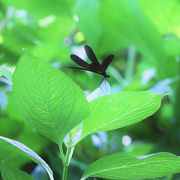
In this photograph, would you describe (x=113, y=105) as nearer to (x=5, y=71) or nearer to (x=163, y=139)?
(x=5, y=71)

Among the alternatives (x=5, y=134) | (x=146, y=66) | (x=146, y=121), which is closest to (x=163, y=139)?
(x=146, y=121)

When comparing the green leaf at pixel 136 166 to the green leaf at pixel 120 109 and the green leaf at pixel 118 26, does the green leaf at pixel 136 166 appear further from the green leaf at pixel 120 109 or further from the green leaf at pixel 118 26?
the green leaf at pixel 118 26

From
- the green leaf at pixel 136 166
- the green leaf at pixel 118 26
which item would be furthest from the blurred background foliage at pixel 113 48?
the green leaf at pixel 136 166

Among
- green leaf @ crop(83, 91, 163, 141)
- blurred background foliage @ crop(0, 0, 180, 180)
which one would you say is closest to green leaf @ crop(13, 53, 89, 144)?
green leaf @ crop(83, 91, 163, 141)

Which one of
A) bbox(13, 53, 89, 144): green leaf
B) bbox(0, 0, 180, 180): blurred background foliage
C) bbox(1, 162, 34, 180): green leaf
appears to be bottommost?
bbox(1, 162, 34, 180): green leaf

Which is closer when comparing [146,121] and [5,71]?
[5,71]

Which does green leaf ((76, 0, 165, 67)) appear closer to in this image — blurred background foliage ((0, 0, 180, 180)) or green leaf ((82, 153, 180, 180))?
blurred background foliage ((0, 0, 180, 180))
